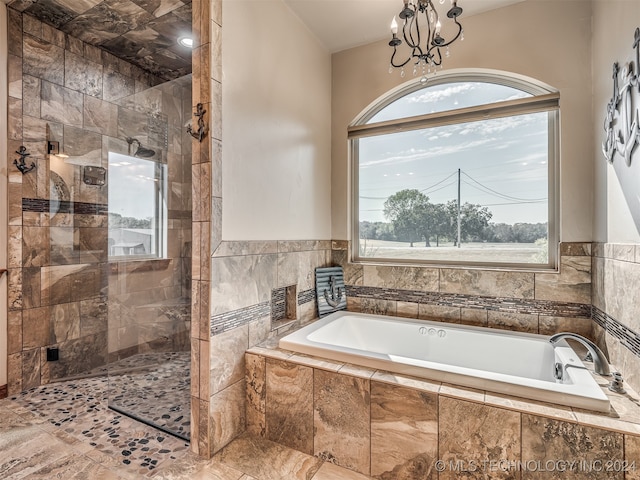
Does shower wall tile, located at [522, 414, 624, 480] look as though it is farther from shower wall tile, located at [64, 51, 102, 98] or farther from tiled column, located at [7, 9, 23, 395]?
shower wall tile, located at [64, 51, 102, 98]

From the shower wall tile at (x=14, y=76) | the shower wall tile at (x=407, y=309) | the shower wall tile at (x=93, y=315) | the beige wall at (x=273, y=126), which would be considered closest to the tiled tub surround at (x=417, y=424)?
the beige wall at (x=273, y=126)

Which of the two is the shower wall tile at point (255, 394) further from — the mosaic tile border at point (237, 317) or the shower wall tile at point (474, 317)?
the shower wall tile at point (474, 317)

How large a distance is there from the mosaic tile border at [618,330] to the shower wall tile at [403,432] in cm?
96

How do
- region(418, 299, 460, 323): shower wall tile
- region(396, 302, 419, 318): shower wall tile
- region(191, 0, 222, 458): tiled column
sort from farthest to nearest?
region(396, 302, 419, 318): shower wall tile, region(418, 299, 460, 323): shower wall tile, region(191, 0, 222, 458): tiled column

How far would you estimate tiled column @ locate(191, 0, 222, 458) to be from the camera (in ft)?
5.60

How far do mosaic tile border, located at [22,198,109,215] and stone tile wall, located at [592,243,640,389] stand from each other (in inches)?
139

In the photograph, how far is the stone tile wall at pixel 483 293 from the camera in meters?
2.18

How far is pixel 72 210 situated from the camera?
8.79 feet

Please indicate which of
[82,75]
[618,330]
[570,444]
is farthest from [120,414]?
[618,330]

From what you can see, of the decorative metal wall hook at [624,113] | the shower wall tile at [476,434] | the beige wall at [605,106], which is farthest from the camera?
the beige wall at [605,106]

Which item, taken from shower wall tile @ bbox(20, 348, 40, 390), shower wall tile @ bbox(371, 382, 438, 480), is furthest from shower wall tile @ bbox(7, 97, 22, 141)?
shower wall tile @ bbox(371, 382, 438, 480)

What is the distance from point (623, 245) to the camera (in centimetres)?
162

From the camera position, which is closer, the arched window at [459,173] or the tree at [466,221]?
the arched window at [459,173]

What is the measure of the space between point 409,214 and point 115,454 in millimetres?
2545
